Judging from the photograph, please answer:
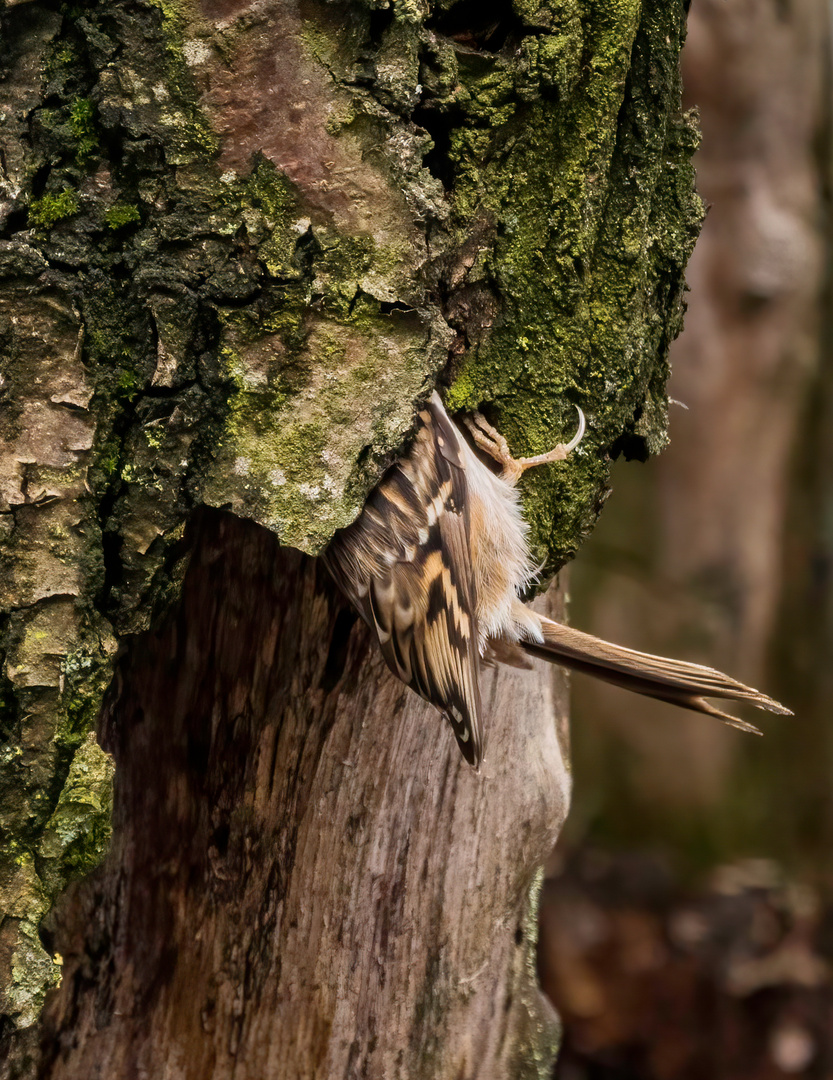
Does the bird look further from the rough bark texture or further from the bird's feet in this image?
the rough bark texture

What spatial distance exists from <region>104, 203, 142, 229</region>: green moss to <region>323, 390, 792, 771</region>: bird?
482 millimetres

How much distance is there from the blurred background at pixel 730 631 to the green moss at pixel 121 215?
299cm

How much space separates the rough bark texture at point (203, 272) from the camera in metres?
1.33

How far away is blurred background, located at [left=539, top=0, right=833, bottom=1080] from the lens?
3.91 meters

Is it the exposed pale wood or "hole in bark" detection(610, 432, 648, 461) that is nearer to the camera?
the exposed pale wood

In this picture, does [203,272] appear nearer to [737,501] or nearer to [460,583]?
[460,583]

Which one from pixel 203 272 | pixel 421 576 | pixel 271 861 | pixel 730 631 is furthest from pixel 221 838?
pixel 730 631

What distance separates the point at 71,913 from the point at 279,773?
14.8 inches

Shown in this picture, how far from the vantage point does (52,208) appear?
4.37 feet

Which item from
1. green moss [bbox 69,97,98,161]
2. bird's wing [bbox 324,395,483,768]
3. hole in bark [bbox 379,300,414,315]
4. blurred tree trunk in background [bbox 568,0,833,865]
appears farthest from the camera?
blurred tree trunk in background [bbox 568,0,833,865]

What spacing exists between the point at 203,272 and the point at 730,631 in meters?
3.23

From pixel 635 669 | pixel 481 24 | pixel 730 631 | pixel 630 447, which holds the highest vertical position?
pixel 730 631

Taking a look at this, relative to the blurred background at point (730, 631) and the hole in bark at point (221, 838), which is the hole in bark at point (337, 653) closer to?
the hole in bark at point (221, 838)

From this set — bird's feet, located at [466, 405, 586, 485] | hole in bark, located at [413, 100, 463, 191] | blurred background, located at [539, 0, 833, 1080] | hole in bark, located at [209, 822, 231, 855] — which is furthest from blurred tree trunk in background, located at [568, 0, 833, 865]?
hole in bark, located at [209, 822, 231, 855]
